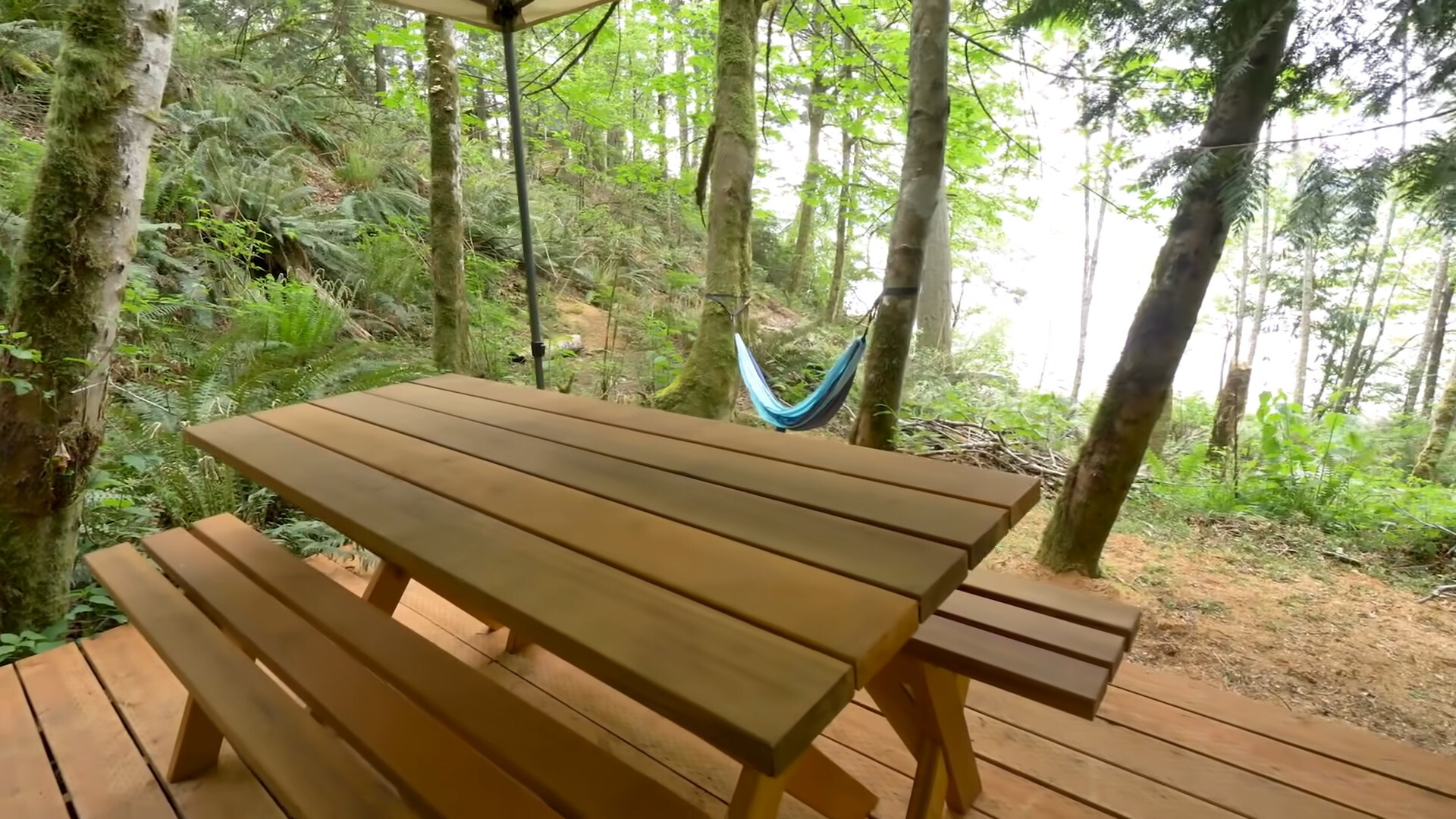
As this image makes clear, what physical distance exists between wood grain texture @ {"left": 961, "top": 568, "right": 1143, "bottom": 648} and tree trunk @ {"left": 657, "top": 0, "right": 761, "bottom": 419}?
2.29 m

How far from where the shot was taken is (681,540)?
820 mm

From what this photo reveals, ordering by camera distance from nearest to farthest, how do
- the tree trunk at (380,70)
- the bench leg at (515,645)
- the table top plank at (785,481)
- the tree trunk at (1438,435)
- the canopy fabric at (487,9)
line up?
the table top plank at (785,481), the bench leg at (515,645), the canopy fabric at (487,9), the tree trunk at (1438,435), the tree trunk at (380,70)

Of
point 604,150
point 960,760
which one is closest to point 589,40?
point 960,760

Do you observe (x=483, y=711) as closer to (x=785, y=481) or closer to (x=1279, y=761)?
(x=785, y=481)

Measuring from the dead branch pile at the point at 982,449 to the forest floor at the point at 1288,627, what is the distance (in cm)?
78

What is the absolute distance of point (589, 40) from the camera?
10.1 ft

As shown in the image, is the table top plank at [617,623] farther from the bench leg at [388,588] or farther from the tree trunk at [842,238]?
the tree trunk at [842,238]

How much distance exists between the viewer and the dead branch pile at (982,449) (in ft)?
12.4

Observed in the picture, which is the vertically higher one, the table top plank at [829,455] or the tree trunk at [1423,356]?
the tree trunk at [1423,356]

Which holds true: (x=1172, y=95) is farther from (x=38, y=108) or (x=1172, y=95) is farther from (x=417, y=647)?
(x=38, y=108)

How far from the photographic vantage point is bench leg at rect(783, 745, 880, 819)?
102 centimetres

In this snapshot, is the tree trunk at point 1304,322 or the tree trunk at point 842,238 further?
the tree trunk at point 1304,322

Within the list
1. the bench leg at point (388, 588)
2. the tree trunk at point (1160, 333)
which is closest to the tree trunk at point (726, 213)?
the tree trunk at point (1160, 333)

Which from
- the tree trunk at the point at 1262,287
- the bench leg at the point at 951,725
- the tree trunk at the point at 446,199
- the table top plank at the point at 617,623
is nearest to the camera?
the table top plank at the point at 617,623
